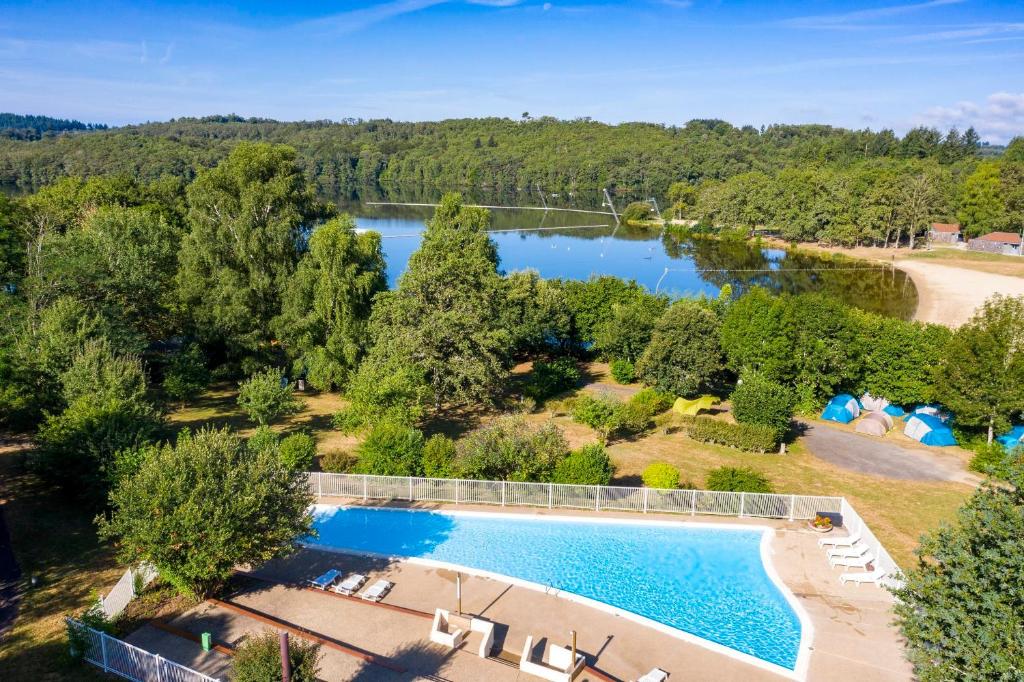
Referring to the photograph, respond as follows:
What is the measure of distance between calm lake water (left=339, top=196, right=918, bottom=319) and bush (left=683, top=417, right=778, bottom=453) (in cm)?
3352

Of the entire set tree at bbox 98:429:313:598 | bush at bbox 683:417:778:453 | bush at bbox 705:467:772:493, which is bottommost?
bush at bbox 683:417:778:453

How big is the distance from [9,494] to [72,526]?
304cm

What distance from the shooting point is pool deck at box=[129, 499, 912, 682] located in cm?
1254

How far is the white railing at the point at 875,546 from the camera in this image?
15.5 m

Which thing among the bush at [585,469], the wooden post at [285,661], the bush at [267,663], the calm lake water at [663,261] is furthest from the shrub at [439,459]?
the calm lake water at [663,261]

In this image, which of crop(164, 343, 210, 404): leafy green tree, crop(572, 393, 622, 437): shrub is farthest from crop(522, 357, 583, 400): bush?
crop(164, 343, 210, 404): leafy green tree

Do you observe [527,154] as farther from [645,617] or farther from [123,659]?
[123,659]

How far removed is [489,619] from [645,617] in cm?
344

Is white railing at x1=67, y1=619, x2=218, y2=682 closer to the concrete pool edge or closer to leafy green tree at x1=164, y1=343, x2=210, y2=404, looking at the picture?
the concrete pool edge

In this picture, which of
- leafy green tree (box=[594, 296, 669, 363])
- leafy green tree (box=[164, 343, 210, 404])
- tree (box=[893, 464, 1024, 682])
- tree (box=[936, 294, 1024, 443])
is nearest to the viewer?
tree (box=[893, 464, 1024, 682])

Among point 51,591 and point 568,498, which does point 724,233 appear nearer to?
point 568,498

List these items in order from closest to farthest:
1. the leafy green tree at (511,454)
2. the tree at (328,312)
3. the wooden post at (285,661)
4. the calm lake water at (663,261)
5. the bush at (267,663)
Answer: the wooden post at (285,661)
the bush at (267,663)
the leafy green tree at (511,454)
the tree at (328,312)
the calm lake water at (663,261)

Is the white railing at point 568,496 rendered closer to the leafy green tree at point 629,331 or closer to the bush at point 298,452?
the bush at point 298,452

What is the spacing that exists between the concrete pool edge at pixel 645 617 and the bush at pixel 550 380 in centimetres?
1243
